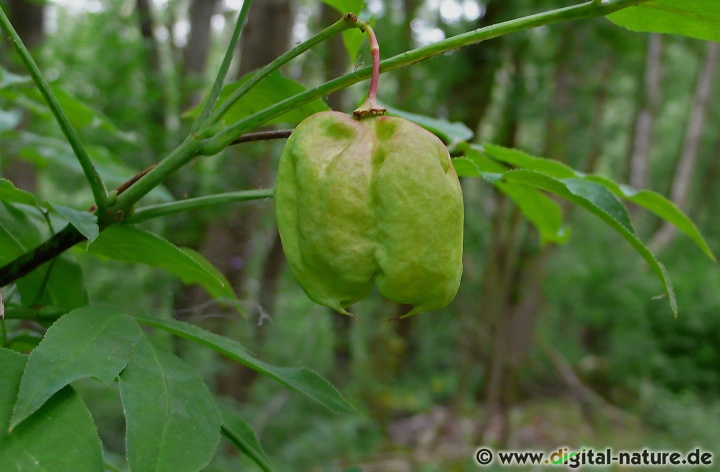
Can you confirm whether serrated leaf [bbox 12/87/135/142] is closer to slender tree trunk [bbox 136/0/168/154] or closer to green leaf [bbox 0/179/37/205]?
green leaf [bbox 0/179/37/205]

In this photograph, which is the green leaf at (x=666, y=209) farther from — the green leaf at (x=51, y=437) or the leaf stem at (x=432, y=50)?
the green leaf at (x=51, y=437)

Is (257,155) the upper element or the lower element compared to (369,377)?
upper

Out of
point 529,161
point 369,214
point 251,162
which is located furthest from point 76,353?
point 251,162

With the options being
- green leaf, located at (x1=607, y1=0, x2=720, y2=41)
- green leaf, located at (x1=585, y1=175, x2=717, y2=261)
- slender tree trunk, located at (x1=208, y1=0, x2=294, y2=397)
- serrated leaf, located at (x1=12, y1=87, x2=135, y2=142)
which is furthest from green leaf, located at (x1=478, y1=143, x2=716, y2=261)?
slender tree trunk, located at (x1=208, y1=0, x2=294, y2=397)

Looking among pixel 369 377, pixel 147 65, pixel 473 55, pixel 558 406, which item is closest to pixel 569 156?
pixel 473 55

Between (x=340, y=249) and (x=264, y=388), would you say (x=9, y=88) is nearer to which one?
(x=340, y=249)

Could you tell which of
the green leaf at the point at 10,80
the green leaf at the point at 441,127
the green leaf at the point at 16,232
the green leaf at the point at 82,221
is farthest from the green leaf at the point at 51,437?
the green leaf at the point at 10,80
